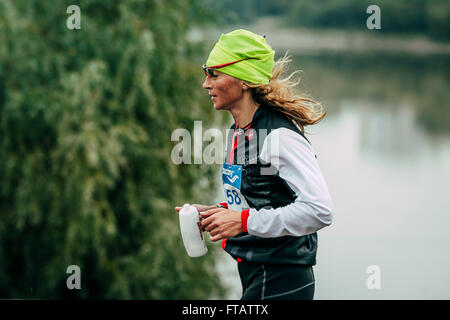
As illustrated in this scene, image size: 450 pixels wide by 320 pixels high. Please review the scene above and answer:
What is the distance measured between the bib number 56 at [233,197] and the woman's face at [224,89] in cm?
28

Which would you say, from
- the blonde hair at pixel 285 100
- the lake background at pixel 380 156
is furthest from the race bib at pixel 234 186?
the lake background at pixel 380 156

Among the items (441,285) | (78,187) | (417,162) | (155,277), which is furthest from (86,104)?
(417,162)

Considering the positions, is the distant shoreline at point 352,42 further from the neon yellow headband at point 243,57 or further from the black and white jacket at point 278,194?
the black and white jacket at point 278,194

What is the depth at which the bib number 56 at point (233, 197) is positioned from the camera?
6.38 ft

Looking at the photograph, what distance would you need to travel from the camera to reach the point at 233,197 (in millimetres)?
1964

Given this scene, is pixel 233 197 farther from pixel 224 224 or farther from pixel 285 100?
pixel 285 100

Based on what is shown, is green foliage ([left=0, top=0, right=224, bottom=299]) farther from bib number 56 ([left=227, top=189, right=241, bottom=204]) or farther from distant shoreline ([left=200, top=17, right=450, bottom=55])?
distant shoreline ([left=200, top=17, right=450, bottom=55])

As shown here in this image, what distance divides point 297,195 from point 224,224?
239 mm

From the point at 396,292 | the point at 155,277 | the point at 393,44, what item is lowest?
the point at 396,292

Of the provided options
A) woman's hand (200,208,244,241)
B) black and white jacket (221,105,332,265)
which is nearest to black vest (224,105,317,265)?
black and white jacket (221,105,332,265)

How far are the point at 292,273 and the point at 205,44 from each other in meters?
5.15

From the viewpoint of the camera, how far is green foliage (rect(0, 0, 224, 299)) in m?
5.97

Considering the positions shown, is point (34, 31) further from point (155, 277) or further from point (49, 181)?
point (155, 277)

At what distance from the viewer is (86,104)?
19.1 feet
